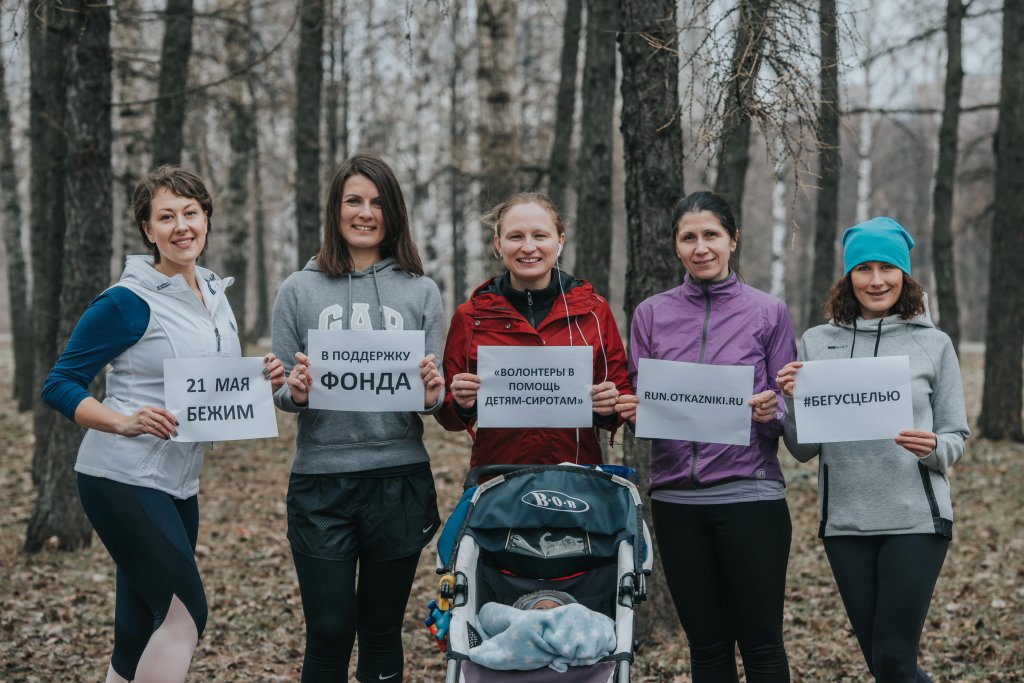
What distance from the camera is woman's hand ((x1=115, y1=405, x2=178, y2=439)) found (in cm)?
356

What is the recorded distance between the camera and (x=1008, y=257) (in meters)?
12.1

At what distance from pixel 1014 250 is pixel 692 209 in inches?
388

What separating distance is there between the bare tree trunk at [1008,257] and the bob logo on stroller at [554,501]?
10278 mm

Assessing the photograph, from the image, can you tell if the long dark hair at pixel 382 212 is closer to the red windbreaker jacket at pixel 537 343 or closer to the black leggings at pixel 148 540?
the red windbreaker jacket at pixel 537 343

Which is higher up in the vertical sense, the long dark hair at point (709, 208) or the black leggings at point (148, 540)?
the long dark hair at point (709, 208)

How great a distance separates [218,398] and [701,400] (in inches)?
73.8

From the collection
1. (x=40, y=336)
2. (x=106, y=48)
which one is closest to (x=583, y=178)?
(x=106, y=48)

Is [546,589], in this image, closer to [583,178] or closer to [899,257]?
[899,257]

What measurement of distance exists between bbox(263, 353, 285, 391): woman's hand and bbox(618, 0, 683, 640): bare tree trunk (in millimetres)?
2287

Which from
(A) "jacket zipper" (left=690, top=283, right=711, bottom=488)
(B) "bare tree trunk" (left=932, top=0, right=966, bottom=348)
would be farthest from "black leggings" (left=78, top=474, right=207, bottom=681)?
(B) "bare tree trunk" (left=932, top=0, right=966, bottom=348)

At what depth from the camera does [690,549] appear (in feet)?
12.5

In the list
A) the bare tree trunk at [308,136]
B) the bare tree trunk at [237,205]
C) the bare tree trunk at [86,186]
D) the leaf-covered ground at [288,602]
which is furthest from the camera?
the bare tree trunk at [237,205]

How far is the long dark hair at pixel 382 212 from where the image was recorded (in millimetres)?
3898

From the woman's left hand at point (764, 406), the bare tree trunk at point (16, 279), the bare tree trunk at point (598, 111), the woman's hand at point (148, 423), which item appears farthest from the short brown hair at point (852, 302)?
the bare tree trunk at point (16, 279)
